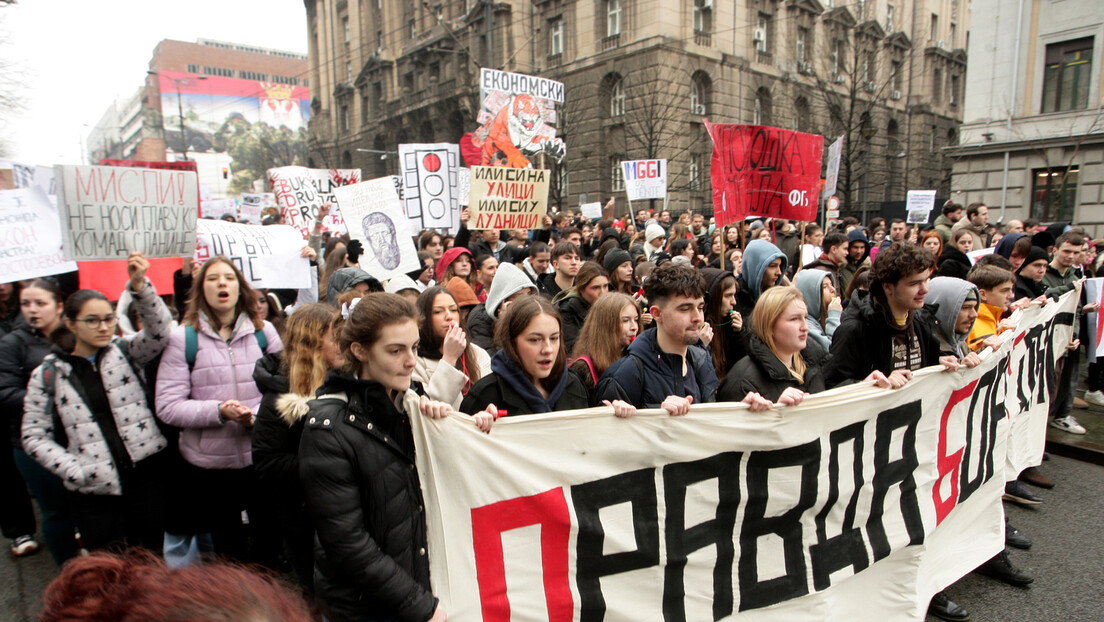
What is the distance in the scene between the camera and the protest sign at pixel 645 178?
13266 millimetres

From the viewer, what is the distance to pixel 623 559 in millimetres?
2600

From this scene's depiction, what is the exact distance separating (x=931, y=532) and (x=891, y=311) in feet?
3.88

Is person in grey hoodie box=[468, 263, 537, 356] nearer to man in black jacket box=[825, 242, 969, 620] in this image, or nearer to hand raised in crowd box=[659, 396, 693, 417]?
hand raised in crowd box=[659, 396, 693, 417]

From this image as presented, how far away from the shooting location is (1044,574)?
3803mm

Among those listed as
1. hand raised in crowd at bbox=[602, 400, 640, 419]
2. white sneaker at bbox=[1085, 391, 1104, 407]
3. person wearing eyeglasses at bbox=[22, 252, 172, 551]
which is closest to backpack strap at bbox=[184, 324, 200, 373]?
person wearing eyeglasses at bbox=[22, 252, 172, 551]

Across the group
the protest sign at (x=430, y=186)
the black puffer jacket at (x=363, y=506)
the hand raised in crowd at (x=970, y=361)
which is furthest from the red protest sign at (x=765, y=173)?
the black puffer jacket at (x=363, y=506)

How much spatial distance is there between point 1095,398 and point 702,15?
25.6 meters

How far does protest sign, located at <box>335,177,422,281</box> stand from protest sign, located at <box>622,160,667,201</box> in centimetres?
726

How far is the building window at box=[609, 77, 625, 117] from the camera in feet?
90.6

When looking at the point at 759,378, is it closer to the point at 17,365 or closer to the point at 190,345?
the point at 190,345

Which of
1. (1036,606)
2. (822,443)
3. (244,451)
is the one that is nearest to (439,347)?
(244,451)

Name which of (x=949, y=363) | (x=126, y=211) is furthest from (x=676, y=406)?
(x=126, y=211)

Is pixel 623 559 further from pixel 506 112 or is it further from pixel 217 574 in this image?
pixel 506 112

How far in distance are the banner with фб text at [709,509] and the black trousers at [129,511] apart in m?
1.91
